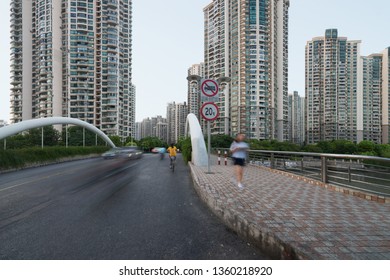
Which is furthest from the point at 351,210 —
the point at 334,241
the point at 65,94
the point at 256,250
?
the point at 65,94

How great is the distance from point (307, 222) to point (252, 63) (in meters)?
86.5

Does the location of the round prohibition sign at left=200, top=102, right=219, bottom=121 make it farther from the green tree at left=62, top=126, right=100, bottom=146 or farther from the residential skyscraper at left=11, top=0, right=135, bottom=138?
the residential skyscraper at left=11, top=0, right=135, bottom=138

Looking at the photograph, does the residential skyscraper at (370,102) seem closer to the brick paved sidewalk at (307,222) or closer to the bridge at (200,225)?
the brick paved sidewalk at (307,222)

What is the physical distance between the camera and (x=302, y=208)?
13.7 feet

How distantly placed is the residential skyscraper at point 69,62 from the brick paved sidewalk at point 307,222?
7741cm

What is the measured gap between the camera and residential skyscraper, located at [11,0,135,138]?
74.1m

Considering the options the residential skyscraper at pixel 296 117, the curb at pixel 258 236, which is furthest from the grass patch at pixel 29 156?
the residential skyscraper at pixel 296 117

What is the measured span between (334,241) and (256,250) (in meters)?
1.09

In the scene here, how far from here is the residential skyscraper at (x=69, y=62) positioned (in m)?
74.1

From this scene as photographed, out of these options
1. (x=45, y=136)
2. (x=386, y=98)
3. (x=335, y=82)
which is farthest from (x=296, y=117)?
(x=45, y=136)

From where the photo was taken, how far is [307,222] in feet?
11.2

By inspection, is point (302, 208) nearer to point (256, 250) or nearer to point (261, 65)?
point (256, 250)

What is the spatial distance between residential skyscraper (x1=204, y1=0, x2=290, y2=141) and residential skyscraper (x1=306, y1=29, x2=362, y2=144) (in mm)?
26459
